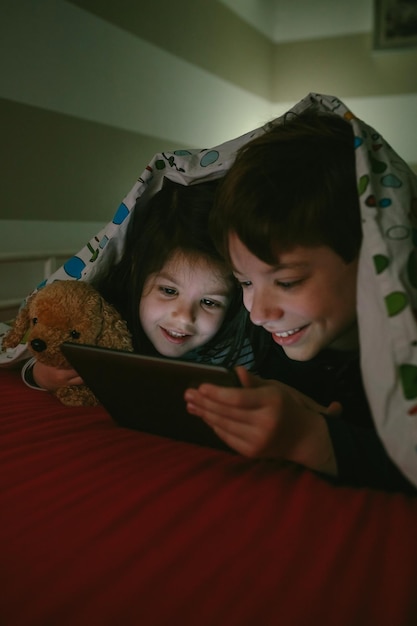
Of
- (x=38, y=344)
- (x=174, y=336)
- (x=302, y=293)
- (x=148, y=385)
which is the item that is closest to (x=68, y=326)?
(x=38, y=344)

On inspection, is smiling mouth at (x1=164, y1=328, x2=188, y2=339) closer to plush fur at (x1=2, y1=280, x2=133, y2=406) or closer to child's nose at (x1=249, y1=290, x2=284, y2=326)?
plush fur at (x1=2, y1=280, x2=133, y2=406)

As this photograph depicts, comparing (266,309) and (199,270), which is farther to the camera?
(199,270)

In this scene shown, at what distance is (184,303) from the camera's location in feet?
3.31

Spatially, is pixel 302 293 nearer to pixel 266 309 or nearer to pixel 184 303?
pixel 266 309

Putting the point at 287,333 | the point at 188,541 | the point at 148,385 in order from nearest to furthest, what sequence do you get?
the point at 188,541 < the point at 148,385 < the point at 287,333

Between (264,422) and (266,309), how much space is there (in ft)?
0.71

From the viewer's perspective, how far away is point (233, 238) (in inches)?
33.2

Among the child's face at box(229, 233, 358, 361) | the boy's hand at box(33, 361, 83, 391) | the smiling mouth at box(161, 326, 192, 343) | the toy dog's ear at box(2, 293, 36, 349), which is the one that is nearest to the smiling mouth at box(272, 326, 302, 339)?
the child's face at box(229, 233, 358, 361)

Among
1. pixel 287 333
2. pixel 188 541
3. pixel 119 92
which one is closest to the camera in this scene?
pixel 188 541

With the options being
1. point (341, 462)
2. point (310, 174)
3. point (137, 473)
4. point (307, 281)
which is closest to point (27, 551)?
point (137, 473)

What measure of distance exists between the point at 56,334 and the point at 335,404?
19.0 inches

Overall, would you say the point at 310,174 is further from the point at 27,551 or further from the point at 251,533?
the point at 27,551

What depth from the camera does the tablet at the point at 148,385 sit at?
67 centimetres

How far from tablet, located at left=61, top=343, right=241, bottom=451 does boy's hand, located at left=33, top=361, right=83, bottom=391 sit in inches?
6.0
